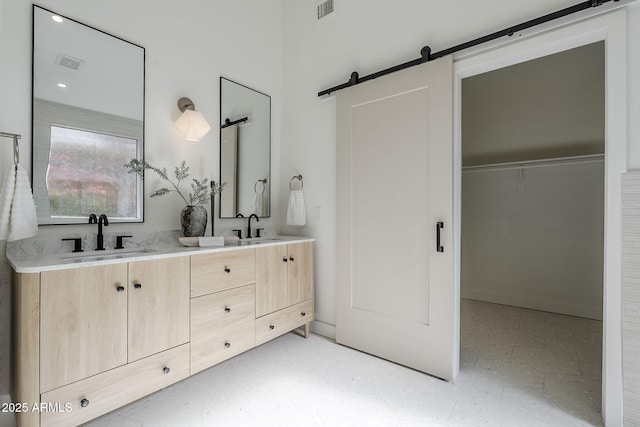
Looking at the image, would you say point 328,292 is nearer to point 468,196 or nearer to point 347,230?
point 347,230

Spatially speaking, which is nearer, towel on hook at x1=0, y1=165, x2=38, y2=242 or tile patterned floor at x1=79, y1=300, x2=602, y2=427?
towel on hook at x1=0, y1=165, x2=38, y2=242

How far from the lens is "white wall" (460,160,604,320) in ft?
10.6

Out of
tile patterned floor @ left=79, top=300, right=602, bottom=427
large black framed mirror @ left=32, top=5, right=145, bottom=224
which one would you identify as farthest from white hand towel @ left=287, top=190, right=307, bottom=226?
large black framed mirror @ left=32, top=5, right=145, bottom=224

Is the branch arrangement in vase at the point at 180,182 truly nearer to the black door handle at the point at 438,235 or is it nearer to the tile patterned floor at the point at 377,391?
the tile patterned floor at the point at 377,391

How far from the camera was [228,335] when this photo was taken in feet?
6.63

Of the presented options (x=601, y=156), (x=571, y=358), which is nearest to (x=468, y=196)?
(x=601, y=156)

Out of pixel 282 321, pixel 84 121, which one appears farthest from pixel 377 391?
pixel 84 121

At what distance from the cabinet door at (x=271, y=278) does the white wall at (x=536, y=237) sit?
2.88 meters

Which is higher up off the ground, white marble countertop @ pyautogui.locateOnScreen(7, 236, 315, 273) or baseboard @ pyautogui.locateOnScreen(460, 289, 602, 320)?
white marble countertop @ pyautogui.locateOnScreen(7, 236, 315, 273)

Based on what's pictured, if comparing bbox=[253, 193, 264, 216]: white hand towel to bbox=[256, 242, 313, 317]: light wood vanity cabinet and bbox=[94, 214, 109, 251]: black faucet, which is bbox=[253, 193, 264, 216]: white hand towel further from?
Result: bbox=[94, 214, 109, 251]: black faucet

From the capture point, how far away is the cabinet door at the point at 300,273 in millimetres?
2529

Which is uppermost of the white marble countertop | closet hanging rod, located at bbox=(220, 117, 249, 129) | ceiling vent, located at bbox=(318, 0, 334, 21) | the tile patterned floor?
ceiling vent, located at bbox=(318, 0, 334, 21)

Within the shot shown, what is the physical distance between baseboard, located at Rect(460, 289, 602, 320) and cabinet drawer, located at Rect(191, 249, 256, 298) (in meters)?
3.26

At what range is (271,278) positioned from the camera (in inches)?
92.4
